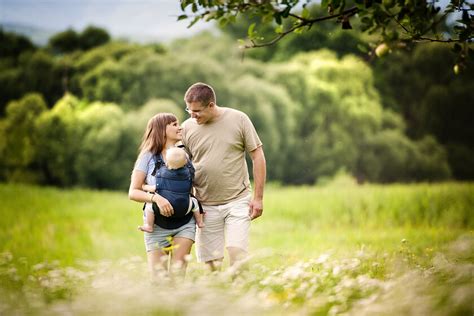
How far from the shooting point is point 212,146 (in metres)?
6.09

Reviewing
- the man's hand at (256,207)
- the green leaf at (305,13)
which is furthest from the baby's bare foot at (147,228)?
the green leaf at (305,13)

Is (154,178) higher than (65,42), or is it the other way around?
(65,42)

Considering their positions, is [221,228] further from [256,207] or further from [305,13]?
[305,13]

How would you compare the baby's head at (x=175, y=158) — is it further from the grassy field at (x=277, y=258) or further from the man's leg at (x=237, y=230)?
the grassy field at (x=277, y=258)

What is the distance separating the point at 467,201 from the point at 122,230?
9056 mm

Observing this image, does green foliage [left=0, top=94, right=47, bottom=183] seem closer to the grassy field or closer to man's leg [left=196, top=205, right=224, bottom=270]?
the grassy field

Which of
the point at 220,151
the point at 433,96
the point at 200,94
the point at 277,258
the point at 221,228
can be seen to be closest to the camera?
the point at 200,94

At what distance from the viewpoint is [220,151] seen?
608cm

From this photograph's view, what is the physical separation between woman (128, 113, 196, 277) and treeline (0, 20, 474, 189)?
15224 mm

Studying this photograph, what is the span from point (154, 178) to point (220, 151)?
30.4 inches

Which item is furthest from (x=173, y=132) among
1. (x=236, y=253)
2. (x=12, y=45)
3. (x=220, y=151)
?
(x=12, y=45)

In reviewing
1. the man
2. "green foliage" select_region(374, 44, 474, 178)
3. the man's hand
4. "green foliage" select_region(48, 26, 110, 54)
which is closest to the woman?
the man

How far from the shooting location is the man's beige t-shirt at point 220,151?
608 cm

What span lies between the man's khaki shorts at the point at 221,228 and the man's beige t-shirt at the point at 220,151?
84 mm
